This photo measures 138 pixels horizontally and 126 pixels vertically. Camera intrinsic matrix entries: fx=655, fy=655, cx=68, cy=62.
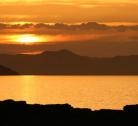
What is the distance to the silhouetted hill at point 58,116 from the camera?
4647 centimetres

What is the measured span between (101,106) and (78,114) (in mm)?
73225

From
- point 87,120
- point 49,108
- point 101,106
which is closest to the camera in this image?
point 87,120

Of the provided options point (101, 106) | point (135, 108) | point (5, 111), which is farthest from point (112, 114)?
point (101, 106)

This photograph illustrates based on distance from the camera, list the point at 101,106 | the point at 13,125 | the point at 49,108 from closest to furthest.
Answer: the point at 13,125, the point at 49,108, the point at 101,106

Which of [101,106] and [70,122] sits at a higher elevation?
[101,106]

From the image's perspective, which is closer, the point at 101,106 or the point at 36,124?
the point at 36,124

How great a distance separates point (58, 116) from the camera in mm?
48469

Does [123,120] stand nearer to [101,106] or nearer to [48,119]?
[48,119]

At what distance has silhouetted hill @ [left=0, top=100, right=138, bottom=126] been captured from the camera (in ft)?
152

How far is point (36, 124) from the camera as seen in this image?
46188 mm

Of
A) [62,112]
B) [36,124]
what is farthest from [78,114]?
[36,124]

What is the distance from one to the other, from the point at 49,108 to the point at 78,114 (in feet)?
8.80

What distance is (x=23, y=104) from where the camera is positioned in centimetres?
5272

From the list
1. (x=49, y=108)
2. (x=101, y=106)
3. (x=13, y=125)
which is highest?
(x=101, y=106)
